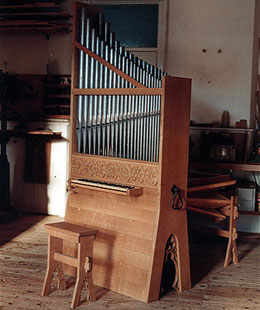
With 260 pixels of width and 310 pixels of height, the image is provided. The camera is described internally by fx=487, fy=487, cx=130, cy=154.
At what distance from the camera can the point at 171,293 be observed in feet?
14.2

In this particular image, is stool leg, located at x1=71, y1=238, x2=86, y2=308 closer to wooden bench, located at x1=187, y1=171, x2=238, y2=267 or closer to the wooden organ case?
the wooden organ case

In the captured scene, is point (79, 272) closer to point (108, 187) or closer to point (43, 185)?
point (108, 187)

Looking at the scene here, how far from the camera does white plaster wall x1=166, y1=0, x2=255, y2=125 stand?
6473 mm

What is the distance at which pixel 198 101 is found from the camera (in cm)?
668

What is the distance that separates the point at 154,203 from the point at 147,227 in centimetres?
21

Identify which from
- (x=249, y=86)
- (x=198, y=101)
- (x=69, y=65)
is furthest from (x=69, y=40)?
(x=249, y=86)

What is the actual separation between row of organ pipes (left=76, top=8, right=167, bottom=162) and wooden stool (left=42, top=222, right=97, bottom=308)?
2.64 ft

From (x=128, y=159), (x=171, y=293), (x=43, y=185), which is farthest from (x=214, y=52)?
(x=171, y=293)

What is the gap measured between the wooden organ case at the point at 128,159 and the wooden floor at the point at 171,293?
7.3 inches

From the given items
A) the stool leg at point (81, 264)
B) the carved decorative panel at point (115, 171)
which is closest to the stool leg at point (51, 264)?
the stool leg at point (81, 264)

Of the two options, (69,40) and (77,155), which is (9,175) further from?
(77,155)

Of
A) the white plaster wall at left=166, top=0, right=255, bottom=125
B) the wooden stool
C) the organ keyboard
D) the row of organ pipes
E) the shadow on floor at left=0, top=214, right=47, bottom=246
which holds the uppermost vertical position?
the white plaster wall at left=166, top=0, right=255, bottom=125

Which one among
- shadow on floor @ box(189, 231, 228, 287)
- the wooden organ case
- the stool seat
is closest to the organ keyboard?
the wooden organ case

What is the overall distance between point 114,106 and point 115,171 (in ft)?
1.91
